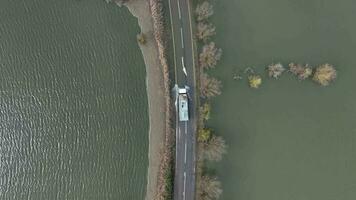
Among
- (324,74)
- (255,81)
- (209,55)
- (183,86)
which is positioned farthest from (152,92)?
(324,74)

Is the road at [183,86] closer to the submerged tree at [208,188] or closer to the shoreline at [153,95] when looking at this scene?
the submerged tree at [208,188]

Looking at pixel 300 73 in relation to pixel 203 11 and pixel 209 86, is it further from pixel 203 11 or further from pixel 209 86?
pixel 203 11

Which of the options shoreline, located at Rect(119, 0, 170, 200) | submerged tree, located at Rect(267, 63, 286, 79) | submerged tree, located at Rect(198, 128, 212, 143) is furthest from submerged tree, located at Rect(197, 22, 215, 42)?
submerged tree, located at Rect(198, 128, 212, 143)

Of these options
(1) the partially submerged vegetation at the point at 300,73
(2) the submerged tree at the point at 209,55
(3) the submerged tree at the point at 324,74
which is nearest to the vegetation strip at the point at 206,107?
(2) the submerged tree at the point at 209,55

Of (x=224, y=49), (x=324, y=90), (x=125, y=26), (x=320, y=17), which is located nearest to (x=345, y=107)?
(x=324, y=90)

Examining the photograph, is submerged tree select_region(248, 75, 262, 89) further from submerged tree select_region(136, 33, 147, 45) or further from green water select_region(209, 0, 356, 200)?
submerged tree select_region(136, 33, 147, 45)

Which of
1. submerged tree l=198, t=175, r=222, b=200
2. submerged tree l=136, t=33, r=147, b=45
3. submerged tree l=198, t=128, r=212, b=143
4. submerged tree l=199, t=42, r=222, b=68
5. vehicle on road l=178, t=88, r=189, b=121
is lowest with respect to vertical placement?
submerged tree l=198, t=175, r=222, b=200
